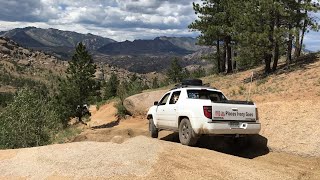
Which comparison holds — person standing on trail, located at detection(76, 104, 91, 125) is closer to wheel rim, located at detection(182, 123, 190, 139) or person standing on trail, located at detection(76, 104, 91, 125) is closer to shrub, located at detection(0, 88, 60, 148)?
shrub, located at detection(0, 88, 60, 148)

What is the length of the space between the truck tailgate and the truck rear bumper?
0.52ft

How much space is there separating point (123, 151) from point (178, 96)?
4433 millimetres

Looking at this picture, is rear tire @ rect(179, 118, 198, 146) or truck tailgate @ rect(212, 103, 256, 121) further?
rear tire @ rect(179, 118, 198, 146)

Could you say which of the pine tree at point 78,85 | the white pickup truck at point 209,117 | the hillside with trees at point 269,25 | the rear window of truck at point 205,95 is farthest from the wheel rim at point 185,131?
the pine tree at point 78,85

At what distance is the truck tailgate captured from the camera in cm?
1095

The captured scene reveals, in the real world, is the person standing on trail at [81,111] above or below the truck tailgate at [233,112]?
below

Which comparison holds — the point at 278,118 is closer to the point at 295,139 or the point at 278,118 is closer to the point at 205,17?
the point at 295,139

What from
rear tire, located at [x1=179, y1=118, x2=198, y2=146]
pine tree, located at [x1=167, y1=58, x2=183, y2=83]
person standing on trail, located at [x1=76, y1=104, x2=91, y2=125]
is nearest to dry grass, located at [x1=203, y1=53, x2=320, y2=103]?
rear tire, located at [x1=179, y1=118, x2=198, y2=146]

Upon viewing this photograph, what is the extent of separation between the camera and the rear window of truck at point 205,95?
1268cm

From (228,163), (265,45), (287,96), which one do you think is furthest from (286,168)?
(265,45)

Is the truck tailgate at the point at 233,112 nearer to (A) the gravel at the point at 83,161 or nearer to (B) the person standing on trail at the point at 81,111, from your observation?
(A) the gravel at the point at 83,161

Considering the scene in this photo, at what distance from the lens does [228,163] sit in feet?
31.0

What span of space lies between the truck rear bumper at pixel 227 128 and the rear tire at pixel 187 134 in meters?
0.27

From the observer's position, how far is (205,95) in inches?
515
